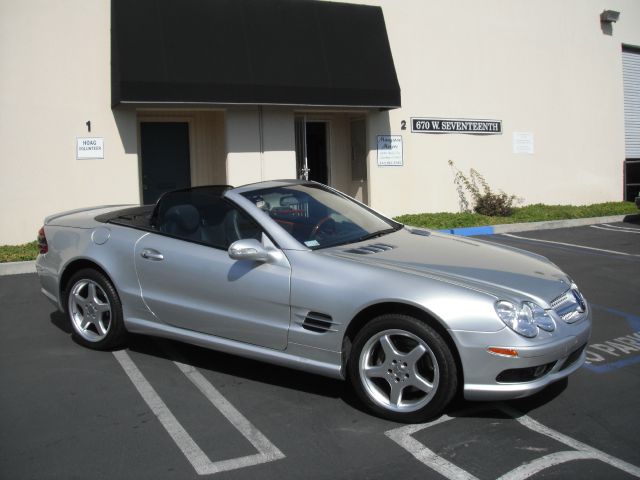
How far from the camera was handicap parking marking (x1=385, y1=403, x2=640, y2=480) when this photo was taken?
134 inches

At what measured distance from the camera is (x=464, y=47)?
49.3ft

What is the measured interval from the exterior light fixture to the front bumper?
1638 centimetres

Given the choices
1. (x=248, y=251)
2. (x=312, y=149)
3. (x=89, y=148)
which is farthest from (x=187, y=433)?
(x=312, y=149)

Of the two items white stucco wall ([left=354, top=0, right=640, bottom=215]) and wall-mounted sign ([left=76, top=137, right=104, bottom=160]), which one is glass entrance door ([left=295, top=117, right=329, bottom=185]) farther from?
wall-mounted sign ([left=76, top=137, right=104, bottom=160])

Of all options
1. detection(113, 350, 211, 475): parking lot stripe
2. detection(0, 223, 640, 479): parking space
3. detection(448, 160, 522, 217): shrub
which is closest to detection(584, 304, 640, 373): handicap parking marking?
detection(0, 223, 640, 479): parking space

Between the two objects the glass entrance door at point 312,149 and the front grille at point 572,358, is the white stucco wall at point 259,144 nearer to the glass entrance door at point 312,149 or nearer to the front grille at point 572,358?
the glass entrance door at point 312,149

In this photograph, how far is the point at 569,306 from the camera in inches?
163

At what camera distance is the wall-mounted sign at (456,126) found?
47.2 ft

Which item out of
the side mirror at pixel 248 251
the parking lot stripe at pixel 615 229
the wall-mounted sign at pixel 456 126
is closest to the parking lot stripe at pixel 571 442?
the side mirror at pixel 248 251

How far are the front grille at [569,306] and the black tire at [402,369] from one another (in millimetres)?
811

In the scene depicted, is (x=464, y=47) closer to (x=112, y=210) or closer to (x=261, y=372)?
(x=112, y=210)

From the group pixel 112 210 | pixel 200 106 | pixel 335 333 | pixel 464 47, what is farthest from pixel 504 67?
pixel 335 333

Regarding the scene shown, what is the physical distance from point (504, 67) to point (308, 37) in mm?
5868

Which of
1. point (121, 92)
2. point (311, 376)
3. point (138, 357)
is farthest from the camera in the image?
point (121, 92)
